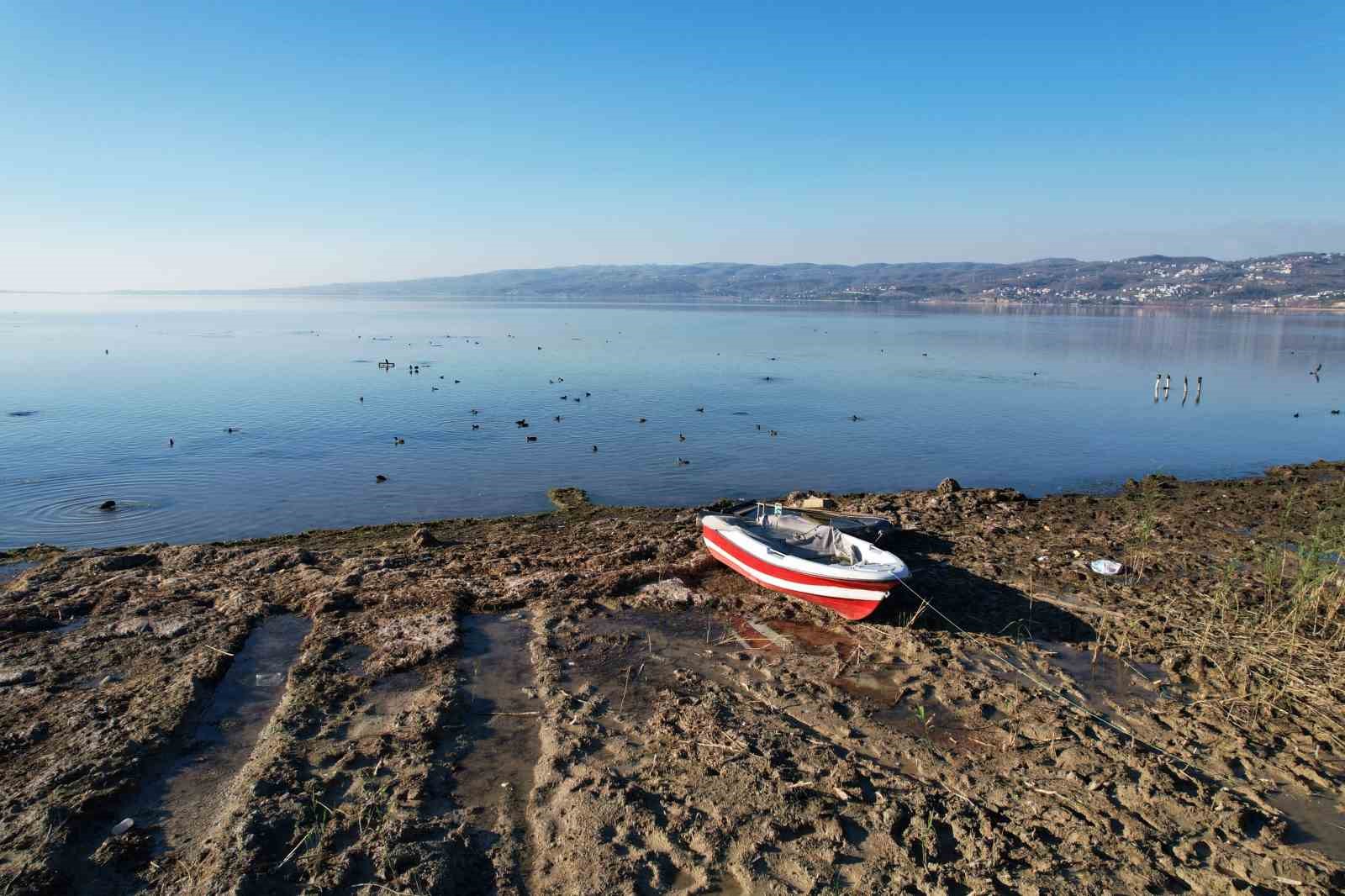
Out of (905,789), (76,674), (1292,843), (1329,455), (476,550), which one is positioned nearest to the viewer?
(1292,843)

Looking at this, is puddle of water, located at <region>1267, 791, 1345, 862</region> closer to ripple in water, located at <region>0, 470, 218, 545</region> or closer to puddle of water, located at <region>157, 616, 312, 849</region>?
puddle of water, located at <region>157, 616, 312, 849</region>

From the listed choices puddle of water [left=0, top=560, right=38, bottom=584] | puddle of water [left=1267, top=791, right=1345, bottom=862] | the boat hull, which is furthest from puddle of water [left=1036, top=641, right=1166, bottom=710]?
puddle of water [left=0, top=560, right=38, bottom=584]

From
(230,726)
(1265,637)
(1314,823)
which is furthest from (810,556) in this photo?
(230,726)

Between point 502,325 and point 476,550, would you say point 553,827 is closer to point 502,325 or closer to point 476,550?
point 476,550

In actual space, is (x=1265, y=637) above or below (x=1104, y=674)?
above

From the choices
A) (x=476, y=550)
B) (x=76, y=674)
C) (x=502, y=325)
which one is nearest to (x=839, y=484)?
(x=476, y=550)

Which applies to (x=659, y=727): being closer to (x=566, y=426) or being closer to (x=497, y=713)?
(x=497, y=713)
